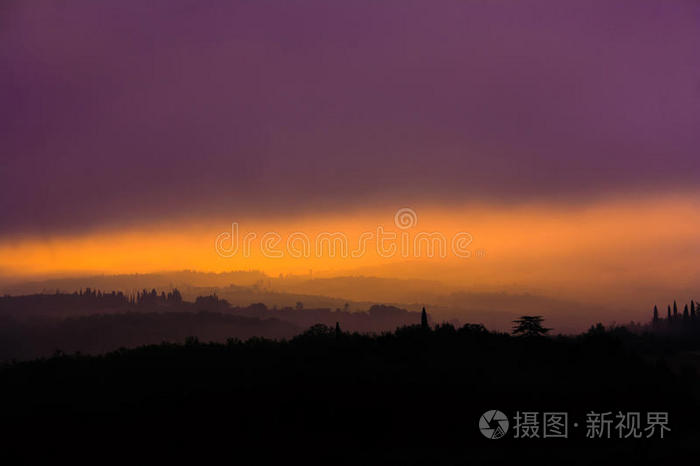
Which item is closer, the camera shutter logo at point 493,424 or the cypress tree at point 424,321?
the camera shutter logo at point 493,424

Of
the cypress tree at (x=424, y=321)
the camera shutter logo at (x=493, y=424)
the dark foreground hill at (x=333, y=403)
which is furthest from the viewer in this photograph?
the cypress tree at (x=424, y=321)

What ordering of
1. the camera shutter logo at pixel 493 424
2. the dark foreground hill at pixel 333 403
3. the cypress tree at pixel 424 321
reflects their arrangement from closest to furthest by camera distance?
the dark foreground hill at pixel 333 403 → the camera shutter logo at pixel 493 424 → the cypress tree at pixel 424 321

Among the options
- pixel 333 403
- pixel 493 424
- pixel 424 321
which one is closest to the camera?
pixel 493 424

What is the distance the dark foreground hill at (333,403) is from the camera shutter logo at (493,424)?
480 mm

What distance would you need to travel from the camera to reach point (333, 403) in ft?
118

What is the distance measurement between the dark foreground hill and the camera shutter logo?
0.48 metres

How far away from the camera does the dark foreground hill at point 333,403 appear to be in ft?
101

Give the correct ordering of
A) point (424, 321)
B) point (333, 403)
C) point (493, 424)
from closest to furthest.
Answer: point (493, 424) → point (333, 403) → point (424, 321)

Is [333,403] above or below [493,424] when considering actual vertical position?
above

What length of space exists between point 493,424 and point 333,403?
34.4 ft

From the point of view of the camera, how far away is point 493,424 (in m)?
34.0

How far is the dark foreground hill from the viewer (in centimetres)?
3075

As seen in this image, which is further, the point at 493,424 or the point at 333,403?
the point at 333,403

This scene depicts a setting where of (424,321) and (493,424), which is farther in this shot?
(424,321)
